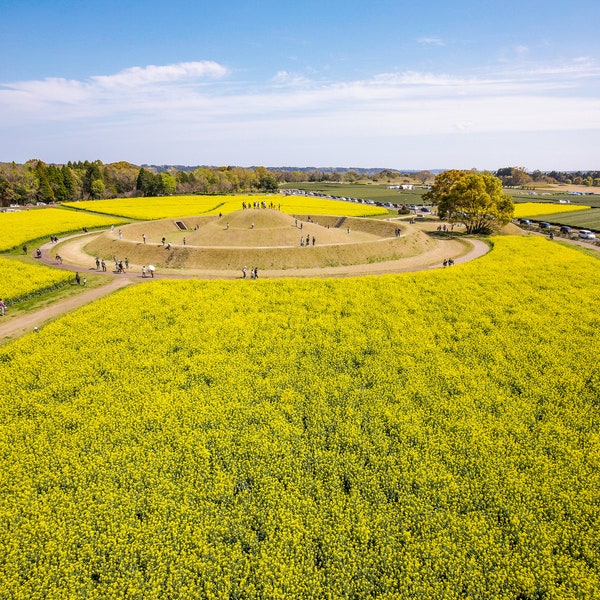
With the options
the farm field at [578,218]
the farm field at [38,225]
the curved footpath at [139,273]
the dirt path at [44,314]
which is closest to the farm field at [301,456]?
the dirt path at [44,314]

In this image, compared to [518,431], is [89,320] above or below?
above

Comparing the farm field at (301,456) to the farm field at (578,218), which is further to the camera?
the farm field at (578,218)

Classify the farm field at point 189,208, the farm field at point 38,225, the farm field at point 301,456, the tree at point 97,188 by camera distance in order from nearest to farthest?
the farm field at point 301,456
the farm field at point 38,225
the farm field at point 189,208
the tree at point 97,188

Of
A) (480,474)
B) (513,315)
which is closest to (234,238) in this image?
(513,315)

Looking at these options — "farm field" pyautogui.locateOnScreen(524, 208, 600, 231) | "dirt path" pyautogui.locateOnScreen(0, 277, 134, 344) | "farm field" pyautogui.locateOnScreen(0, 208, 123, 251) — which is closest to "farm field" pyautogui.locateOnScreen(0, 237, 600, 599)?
"dirt path" pyautogui.locateOnScreen(0, 277, 134, 344)

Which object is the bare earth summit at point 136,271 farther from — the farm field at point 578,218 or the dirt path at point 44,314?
the farm field at point 578,218

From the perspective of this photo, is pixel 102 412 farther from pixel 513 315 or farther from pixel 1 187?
pixel 1 187
